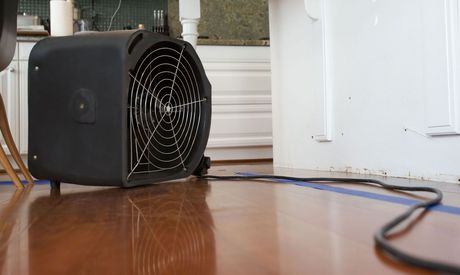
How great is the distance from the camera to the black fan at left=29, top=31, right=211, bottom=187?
1.07m

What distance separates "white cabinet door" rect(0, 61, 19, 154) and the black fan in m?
1.90

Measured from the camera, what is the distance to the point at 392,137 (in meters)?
1.31

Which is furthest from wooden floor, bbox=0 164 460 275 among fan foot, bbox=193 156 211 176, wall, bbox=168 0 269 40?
wall, bbox=168 0 269 40

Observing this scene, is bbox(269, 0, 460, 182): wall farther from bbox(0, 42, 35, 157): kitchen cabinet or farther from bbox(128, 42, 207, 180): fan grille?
bbox(0, 42, 35, 157): kitchen cabinet

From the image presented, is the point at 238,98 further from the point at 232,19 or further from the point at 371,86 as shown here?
the point at 371,86

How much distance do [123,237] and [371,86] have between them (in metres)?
1.09

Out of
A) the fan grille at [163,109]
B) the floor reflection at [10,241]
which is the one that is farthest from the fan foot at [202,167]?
the floor reflection at [10,241]

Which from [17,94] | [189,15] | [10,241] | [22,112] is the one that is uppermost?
[189,15]

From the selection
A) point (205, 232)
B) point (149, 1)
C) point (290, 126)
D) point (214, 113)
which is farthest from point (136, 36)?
point (149, 1)

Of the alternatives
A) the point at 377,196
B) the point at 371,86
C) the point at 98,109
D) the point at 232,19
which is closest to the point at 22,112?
the point at 232,19

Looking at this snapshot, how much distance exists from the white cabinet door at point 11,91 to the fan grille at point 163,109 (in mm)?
1893

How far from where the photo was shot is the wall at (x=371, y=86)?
1.09 metres

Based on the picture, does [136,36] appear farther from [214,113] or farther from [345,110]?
[214,113]

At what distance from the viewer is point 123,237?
0.52m
